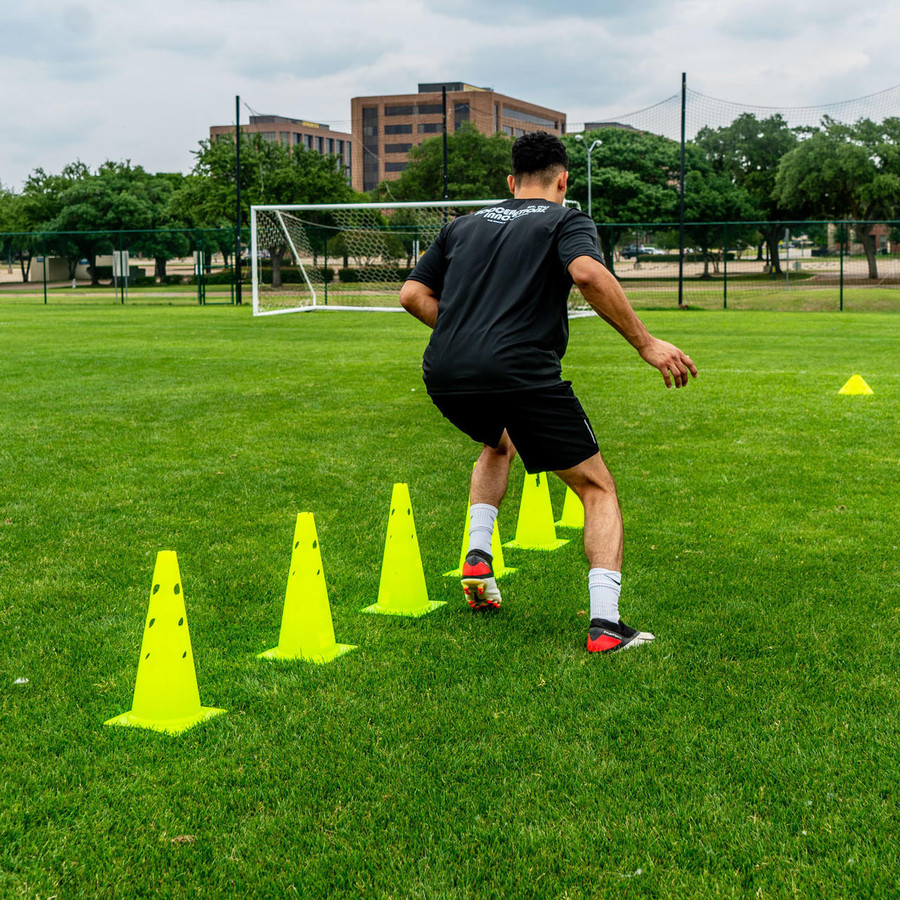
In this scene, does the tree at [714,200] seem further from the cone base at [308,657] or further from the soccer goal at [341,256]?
the cone base at [308,657]

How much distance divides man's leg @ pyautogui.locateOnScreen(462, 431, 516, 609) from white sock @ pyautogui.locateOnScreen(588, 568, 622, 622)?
541mm

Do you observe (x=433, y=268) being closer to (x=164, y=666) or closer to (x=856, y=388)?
(x=164, y=666)

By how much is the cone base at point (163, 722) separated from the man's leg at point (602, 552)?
154 cm

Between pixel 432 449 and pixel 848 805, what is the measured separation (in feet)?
19.8

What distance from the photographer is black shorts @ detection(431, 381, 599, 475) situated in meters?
4.24

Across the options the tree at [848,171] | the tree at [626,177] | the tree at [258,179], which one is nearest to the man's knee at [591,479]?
the tree at [258,179]

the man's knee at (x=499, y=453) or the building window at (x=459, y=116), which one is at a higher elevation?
the building window at (x=459, y=116)

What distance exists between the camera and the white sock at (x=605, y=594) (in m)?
4.23

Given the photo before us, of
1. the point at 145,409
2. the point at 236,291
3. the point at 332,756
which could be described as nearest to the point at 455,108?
the point at 236,291

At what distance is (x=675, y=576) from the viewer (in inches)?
208

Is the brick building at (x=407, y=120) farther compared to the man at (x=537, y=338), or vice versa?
the brick building at (x=407, y=120)

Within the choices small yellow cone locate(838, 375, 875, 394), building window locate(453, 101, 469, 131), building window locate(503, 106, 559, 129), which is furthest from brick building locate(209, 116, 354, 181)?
small yellow cone locate(838, 375, 875, 394)

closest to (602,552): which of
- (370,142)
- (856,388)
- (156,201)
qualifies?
(856,388)

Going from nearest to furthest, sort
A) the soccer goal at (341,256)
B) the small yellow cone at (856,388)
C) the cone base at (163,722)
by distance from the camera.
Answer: the cone base at (163,722) → the small yellow cone at (856,388) → the soccer goal at (341,256)
